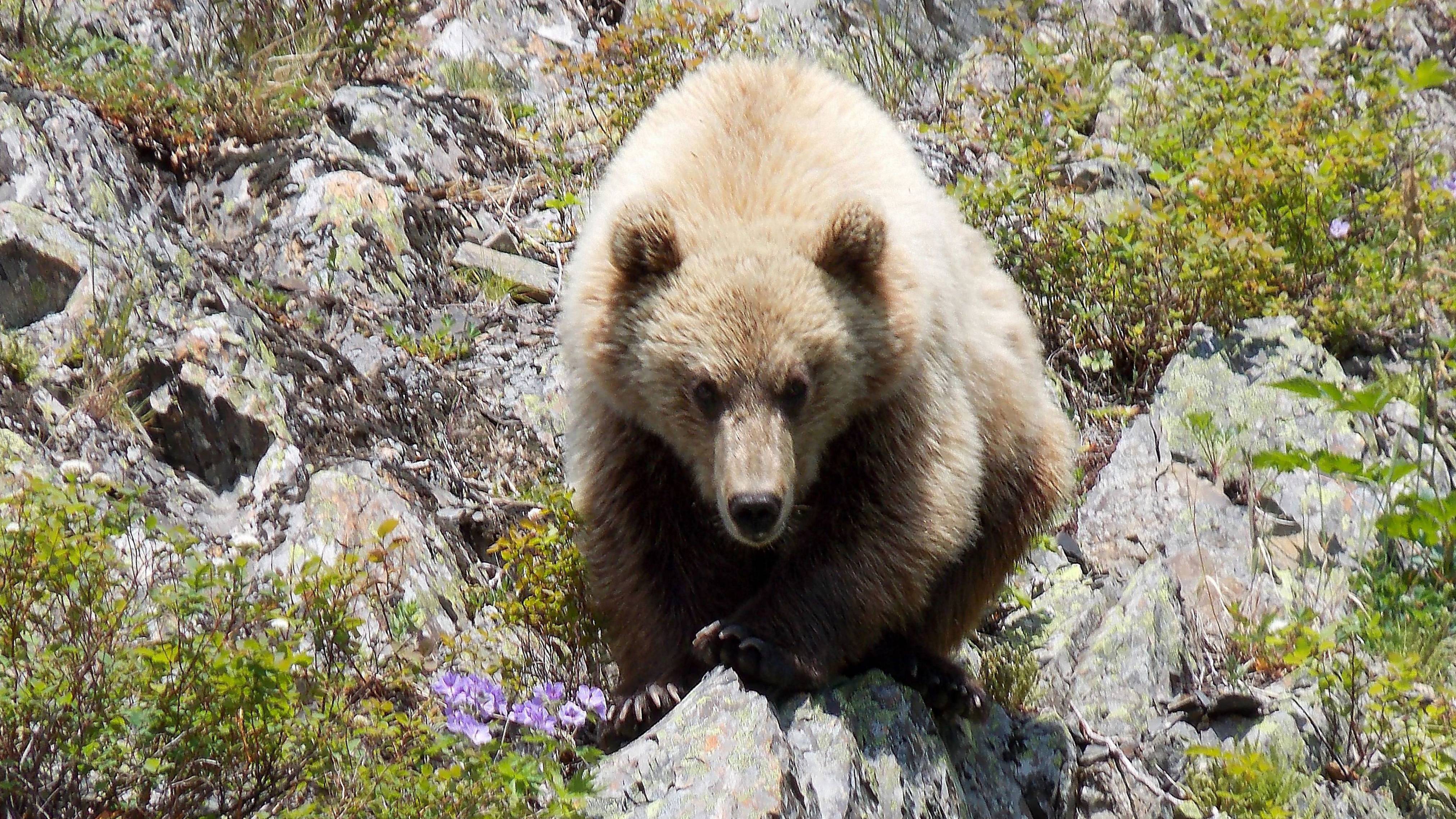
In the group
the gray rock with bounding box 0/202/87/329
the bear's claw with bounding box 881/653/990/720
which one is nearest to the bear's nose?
the bear's claw with bounding box 881/653/990/720

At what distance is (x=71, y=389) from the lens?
4.51 m

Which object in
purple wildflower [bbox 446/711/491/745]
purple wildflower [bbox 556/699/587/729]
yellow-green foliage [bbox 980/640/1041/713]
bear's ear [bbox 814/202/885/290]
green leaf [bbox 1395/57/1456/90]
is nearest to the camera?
purple wildflower [bbox 446/711/491/745]

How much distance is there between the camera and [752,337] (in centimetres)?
370

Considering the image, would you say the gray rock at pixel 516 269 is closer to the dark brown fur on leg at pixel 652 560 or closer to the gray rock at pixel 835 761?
Result: the dark brown fur on leg at pixel 652 560

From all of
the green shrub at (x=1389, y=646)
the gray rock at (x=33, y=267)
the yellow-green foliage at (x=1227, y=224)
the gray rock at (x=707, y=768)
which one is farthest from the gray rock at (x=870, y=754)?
the gray rock at (x=33, y=267)

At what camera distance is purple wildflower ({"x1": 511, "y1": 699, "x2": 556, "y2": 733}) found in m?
3.09

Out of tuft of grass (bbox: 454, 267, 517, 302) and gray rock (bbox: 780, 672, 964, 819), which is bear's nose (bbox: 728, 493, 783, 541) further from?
tuft of grass (bbox: 454, 267, 517, 302)

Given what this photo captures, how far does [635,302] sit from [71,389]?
6.97 feet

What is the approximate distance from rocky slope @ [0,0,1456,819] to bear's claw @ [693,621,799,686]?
0.10 m

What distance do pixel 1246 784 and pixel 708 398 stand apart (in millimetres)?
1980

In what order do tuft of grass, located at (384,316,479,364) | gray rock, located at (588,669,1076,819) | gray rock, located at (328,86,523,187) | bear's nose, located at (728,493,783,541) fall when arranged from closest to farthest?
gray rock, located at (588,669,1076,819) < bear's nose, located at (728,493,783,541) < tuft of grass, located at (384,316,479,364) < gray rock, located at (328,86,523,187)

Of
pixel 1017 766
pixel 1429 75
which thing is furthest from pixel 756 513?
pixel 1429 75

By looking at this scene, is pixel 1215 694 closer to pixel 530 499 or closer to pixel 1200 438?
pixel 1200 438

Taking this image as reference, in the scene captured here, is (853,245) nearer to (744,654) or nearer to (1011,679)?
(744,654)
